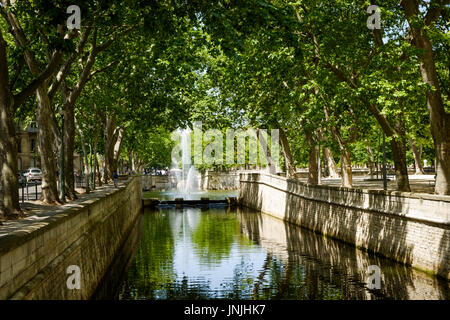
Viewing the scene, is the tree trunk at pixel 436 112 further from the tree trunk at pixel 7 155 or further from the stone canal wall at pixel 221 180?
the stone canal wall at pixel 221 180

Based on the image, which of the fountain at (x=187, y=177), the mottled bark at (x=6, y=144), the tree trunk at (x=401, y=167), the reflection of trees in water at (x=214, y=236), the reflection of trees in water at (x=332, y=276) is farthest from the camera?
the fountain at (x=187, y=177)

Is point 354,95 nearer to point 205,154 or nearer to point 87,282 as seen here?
point 87,282

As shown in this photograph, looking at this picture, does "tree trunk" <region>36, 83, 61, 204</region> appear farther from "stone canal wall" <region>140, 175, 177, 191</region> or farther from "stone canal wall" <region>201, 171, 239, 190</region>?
"stone canal wall" <region>140, 175, 177, 191</region>

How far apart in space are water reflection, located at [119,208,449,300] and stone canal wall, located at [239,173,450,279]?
1.71ft

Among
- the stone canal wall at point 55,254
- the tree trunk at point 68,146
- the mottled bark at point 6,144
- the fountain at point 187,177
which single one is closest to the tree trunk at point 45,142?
the stone canal wall at point 55,254

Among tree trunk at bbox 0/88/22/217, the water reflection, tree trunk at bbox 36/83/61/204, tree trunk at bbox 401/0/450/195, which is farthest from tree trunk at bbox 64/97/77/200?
tree trunk at bbox 401/0/450/195

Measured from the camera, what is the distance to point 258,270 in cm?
1981

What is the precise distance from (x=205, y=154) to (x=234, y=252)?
2414 inches

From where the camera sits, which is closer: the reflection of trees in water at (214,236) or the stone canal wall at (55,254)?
the stone canal wall at (55,254)

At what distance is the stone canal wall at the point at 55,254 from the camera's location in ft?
26.1

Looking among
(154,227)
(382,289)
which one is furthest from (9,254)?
(154,227)

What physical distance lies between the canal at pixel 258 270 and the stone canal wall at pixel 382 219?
51 cm

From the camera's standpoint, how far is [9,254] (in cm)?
760

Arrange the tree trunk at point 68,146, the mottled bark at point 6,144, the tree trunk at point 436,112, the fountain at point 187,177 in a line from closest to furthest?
the mottled bark at point 6,144 → the tree trunk at point 436,112 → the tree trunk at point 68,146 → the fountain at point 187,177
